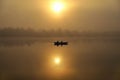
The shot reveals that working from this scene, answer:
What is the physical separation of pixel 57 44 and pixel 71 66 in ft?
9.08

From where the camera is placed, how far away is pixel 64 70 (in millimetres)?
15164

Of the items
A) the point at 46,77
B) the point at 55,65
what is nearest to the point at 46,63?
the point at 55,65

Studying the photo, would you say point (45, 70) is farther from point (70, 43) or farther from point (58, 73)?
point (70, 43)

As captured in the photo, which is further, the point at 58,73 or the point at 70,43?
the point at 70,43

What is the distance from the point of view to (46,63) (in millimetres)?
15930

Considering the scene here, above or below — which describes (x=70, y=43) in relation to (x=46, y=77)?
above

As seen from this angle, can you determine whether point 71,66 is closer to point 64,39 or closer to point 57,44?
point 57,44

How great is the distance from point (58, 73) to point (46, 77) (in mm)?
578

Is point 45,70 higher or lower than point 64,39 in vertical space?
lower

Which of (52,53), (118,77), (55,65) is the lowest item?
(118,77)

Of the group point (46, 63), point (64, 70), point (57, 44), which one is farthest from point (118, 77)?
point (57, 44)

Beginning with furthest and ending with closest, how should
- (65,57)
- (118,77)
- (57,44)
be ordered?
1. (57,44)
2. (65,57)
3. (118,77)

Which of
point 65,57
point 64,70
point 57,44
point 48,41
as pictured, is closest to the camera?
point 64,70

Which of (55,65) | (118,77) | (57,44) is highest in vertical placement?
(57,44)
